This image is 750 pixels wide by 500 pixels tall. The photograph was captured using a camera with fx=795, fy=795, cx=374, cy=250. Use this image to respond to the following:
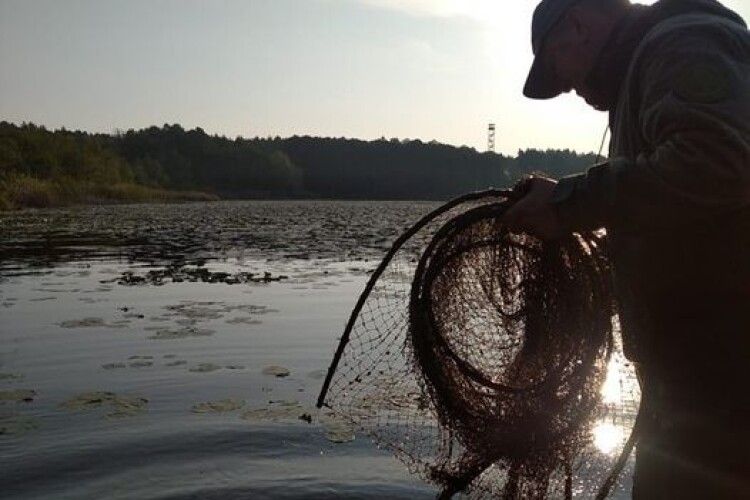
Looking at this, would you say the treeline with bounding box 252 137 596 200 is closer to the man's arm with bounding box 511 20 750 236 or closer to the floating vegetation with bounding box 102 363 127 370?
the floating vegetation with bounding box 102 363 127 370

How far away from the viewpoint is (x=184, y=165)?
395 ft

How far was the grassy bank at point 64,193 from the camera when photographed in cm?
5241

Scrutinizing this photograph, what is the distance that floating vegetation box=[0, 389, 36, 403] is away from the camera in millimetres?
7734

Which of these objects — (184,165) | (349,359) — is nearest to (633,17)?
(349,359)

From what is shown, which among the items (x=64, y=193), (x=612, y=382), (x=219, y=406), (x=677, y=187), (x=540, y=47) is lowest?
(x=219, y=406)

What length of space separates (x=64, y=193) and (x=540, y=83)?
63608 millimetres

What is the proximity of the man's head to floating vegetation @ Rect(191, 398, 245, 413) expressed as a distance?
17.6 ft

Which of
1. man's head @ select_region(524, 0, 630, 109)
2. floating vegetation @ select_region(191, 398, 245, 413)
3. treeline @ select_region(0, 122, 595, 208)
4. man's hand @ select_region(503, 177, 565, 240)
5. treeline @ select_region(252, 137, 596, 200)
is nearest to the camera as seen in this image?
man's head @ select_region(524, 0, 630, 109)

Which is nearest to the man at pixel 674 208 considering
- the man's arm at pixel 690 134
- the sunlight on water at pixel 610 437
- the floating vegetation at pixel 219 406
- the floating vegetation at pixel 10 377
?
the man's arm at pixel 690 134

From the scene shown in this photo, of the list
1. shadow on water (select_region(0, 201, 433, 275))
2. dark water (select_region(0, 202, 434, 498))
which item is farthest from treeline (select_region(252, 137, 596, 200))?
dark water (select_region(0, 202, 434, 498))

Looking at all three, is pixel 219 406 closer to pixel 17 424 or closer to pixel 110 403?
pixel 110 403

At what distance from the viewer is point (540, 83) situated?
3328 millimetres

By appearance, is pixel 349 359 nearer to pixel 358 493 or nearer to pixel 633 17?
pixel 358 493

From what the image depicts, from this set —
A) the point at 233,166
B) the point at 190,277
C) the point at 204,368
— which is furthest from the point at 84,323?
the point at 233,166
